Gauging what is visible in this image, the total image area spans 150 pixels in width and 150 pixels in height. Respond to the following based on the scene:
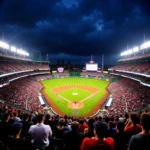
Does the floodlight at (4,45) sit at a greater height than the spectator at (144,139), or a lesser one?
greater

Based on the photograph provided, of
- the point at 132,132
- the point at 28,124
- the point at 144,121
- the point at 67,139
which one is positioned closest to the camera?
the point at 144,121

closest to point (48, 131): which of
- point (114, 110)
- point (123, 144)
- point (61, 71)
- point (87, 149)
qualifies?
point (87, 149)

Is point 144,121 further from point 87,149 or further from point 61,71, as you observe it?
point 61,71

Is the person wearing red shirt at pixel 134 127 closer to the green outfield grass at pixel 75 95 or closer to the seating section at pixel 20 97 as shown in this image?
the seating section at pixel 20 97

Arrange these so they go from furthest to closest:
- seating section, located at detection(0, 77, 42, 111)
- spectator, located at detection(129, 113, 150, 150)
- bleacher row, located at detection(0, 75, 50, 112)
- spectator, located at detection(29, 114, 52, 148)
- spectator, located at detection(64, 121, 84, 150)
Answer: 1. seating section, located at detection(0, 77, 42, 111)
2. bleacher row, located at detection(0, 75, 50, 112)
3. spectator, located at detection(29, 114, 52, 148)
4. spectator, located at detection(64, 121, 84, 150)
5. spectator, located at detection(129, 113, 150, 150)

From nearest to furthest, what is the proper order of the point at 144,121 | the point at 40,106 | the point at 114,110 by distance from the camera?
the point at 144,121 → the point at 114,110 → the point at 40,106

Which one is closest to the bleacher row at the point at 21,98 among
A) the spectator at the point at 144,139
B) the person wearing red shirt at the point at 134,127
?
the person wearing red shirt at the point at 134,127

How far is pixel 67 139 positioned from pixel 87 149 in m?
1.77

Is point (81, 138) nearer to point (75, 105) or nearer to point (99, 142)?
point (99, 142)

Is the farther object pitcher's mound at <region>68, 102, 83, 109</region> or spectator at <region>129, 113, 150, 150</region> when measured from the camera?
pitcher's mound at <region>68, 102, 83, 109</region>

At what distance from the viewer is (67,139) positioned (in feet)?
17.2

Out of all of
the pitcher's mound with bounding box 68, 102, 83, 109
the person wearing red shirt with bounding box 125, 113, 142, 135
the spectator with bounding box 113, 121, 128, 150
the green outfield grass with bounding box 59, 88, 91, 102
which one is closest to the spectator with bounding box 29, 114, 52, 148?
the spectator with bounding box 113, 121, 128, 150

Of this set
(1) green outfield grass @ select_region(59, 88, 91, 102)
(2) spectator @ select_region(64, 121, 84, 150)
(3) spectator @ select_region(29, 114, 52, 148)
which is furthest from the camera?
(1) green outfield grass @ select_region(59, 88, 91, 102)

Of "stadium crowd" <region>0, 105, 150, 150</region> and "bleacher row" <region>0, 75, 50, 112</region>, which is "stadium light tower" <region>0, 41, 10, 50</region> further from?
"stadium crowd" <region>0, 105, 150, 150</region>
